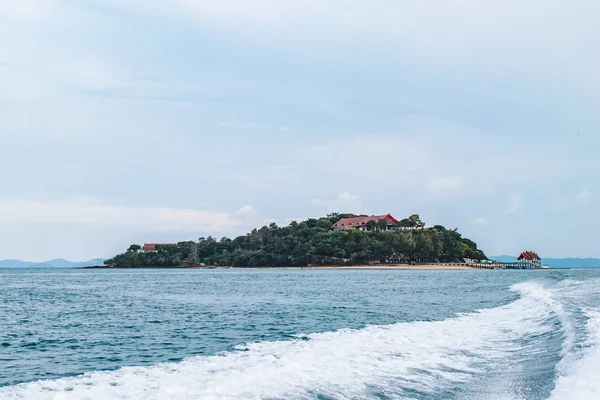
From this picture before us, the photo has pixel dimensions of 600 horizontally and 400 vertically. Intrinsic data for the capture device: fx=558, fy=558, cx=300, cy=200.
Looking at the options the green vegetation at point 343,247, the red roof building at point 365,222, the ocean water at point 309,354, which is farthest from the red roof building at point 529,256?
the ocean water at point 309,354

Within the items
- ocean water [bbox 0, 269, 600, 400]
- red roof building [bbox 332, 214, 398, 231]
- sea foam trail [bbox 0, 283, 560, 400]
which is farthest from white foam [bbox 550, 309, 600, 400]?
red roof building [bbox 332, 214, 398, 231]

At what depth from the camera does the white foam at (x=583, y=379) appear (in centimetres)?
1064

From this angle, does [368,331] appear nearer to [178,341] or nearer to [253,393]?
[178,341]

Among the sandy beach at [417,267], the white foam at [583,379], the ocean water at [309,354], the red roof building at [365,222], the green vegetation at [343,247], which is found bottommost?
the ocean water at [309,354]

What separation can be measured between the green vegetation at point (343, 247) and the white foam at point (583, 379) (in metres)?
140

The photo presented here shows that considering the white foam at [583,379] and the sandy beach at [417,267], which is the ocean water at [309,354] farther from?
the sandy beach at [417,267]

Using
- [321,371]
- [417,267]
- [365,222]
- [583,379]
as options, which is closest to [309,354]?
[321,371]

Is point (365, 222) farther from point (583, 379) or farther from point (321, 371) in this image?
point (583, 379)

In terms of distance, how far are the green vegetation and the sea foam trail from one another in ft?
441

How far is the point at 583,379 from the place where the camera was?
11602mm

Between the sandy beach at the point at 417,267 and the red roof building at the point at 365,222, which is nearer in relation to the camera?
the sandy beach at the point at 417,267

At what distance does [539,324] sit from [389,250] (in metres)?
134

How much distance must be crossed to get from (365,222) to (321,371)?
577ft

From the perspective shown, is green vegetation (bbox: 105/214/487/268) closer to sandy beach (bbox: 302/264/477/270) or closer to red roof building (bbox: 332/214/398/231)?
sandy beach (bbox: 302/264/477/270)
